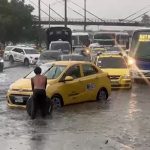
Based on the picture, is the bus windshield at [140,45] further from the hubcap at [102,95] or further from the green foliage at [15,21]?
the green foliage at [15,21]

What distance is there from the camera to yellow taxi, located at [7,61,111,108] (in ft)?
55.9

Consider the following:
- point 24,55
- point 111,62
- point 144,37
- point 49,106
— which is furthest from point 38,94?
point 24,55

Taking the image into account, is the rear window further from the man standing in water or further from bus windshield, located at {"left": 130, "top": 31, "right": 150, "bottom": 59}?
the man standing in water

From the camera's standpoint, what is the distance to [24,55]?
51.5 m

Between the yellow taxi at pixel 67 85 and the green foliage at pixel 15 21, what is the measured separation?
199 feet

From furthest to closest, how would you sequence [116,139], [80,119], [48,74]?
[48,74] → [80,119] → [116,139]

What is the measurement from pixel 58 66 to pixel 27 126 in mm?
4882

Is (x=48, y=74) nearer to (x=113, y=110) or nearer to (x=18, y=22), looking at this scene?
(x=113, y=110)

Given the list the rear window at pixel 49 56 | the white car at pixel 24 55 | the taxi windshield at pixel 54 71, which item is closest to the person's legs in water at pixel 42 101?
the taxi windshield at pixel 54 71

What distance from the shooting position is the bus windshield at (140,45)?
28250mm

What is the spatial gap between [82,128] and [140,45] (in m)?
15.6

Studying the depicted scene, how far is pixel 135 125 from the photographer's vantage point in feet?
46.1

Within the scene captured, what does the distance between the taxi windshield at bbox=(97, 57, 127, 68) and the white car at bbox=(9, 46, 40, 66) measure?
79.1ft

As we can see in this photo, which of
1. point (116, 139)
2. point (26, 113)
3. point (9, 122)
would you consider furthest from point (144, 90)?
point (116, 139)
